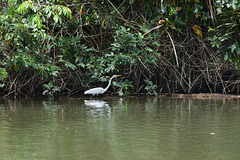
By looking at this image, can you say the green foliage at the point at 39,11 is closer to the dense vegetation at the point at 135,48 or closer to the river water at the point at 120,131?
the dense vegetation at the point at 135,48

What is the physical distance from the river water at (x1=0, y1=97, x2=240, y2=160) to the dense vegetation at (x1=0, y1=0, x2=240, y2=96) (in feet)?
6.73

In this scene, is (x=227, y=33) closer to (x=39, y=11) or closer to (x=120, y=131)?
(x=39, y=11)

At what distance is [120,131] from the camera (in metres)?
6.36

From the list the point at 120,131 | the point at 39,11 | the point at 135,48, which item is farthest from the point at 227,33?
the point at 120,131

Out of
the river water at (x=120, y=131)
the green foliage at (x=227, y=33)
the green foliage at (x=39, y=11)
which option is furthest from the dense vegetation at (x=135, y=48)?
the river water at (x=120, y=131)

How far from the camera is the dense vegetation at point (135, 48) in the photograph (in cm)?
1176

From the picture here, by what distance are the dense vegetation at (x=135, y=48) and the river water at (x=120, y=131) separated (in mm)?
2051

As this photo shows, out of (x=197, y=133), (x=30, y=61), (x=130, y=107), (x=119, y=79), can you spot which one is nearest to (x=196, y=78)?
(x=119, y=79)

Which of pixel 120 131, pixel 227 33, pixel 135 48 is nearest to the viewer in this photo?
pixel 120 131

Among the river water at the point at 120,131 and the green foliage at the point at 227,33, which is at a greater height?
the green foliage at the point at 227,33

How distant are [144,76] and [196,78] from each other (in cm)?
145

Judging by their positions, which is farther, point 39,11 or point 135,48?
point 135,48

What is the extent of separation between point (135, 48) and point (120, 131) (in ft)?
19.5

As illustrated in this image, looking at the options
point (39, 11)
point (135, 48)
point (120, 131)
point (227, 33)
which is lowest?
point (120, 131)
